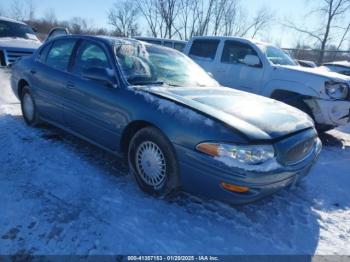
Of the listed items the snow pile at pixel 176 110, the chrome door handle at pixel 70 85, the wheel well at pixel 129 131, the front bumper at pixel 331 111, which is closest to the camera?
the snow pile at pixel 176 110

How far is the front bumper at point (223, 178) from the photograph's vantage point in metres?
2.50

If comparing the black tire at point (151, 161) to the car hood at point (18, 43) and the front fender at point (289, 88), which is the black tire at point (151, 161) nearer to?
the front fender at point (289, 88)

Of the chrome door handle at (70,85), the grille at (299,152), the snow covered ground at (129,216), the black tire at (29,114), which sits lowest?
the snow covered ground at (129,216)

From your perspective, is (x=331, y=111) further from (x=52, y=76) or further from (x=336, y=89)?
(x=52, y=76)

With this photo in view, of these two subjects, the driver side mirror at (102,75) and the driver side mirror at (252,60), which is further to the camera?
the driver side mirror at (252,60)

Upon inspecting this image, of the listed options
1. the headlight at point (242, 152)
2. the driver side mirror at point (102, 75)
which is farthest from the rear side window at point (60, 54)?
the headlight at point (242, 152)

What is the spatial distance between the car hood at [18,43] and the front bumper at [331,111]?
8271 mm

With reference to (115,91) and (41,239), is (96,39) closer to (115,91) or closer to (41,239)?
(115,91)

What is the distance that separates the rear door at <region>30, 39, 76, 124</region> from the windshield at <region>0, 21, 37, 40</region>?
6526 mm

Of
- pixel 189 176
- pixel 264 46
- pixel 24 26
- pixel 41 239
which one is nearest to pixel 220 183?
pixel 189 176

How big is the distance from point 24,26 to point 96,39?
8379 mm

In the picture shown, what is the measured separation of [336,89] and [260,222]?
356cm

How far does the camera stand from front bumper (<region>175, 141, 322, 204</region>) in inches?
98.4

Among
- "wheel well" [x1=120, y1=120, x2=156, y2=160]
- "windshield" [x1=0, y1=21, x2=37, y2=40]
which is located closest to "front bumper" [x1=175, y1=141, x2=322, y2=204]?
"wheel well" [x1=120, y1=120, x2=156, y2=160]
